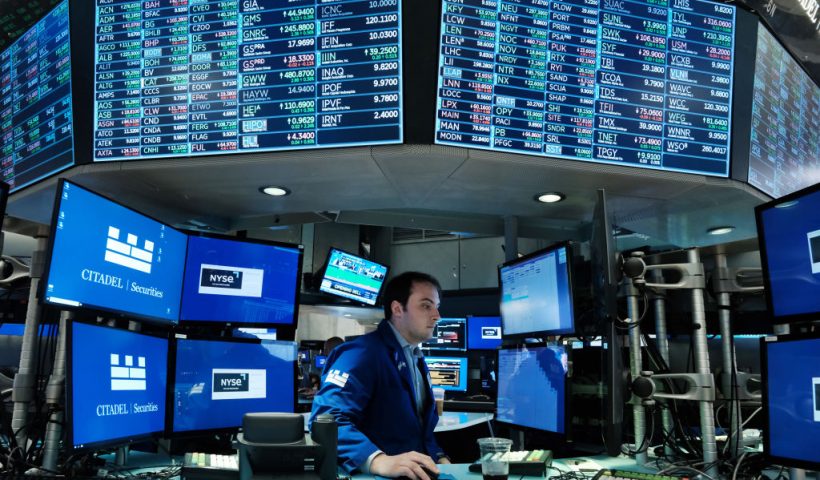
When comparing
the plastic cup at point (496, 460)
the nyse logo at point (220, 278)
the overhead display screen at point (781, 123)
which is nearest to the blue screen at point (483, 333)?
the overhead display screen at point (781, 123)

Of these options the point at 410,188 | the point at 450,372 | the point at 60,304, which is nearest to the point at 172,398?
the point at 60,304

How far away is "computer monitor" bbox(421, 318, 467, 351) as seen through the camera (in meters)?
6.32

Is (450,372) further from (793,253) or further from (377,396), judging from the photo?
(793,253)

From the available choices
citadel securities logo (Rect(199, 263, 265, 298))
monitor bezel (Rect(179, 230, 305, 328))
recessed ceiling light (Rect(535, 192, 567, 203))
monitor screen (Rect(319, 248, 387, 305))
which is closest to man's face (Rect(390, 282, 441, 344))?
monitor bezel (Rect(179, 230, 305, 328))

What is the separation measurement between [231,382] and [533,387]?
1.17m

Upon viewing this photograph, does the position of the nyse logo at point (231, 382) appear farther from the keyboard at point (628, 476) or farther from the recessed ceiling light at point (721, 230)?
the recessed ceiling light at point (721, 230)

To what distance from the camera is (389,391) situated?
87.2 inches

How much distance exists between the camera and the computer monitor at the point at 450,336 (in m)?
6.32

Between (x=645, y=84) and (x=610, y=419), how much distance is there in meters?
1.76

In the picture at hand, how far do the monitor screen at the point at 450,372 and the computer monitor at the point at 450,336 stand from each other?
0.43m

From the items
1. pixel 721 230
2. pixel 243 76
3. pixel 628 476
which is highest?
pixel 243 76

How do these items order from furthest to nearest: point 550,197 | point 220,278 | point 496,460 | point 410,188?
point 550,197 < point 410,188 < point 220,278 < point 496,460

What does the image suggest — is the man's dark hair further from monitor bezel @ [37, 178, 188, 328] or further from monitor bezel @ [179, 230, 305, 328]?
monitor bezel @ [37, 178, 188, 328]

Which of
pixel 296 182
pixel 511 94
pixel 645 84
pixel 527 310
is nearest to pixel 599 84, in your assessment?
pixel 645 84
